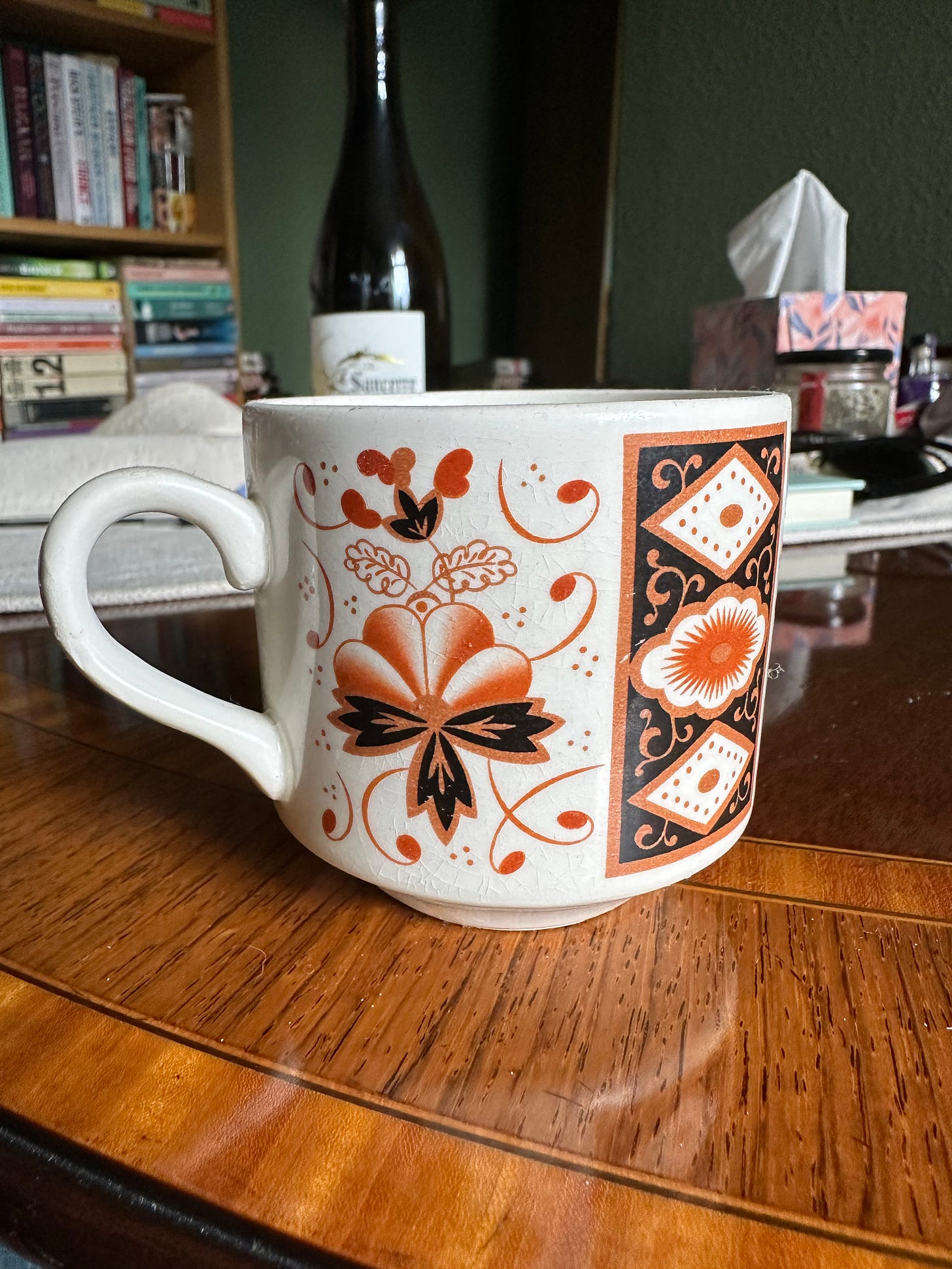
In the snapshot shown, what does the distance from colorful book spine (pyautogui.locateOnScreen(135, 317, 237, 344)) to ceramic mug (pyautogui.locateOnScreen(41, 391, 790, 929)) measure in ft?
4.98

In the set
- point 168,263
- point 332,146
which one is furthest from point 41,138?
point 332,146

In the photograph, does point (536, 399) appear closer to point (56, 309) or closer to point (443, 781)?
point (443, 781)

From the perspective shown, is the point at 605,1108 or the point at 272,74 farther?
the point at 272,74

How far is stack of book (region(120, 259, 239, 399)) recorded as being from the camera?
158cm

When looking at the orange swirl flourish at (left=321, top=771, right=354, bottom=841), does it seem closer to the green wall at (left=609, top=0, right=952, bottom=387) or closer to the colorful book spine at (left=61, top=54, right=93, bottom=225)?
the green wall at (left=609, top=0, right=952, bottom=387)

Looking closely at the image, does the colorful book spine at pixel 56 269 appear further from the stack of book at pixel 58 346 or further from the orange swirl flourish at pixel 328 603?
the orange swirl flourish at pixel 328 603

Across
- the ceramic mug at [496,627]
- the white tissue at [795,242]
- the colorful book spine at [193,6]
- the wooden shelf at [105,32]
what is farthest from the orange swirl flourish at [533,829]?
the colorful book spine at [193,6]

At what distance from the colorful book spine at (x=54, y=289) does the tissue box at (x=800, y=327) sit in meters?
1.01

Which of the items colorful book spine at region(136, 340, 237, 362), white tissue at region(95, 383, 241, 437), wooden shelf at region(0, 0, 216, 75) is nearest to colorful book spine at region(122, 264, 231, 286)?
colorful book spine at region(136, 340, 237, 362)

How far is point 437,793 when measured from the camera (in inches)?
8.4

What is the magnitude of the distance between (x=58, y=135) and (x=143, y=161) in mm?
149

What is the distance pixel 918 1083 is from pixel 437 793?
11 cm

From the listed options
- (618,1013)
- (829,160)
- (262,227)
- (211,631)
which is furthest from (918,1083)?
(262,227)

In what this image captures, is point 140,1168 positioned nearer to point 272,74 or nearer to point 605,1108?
point 605,1108
